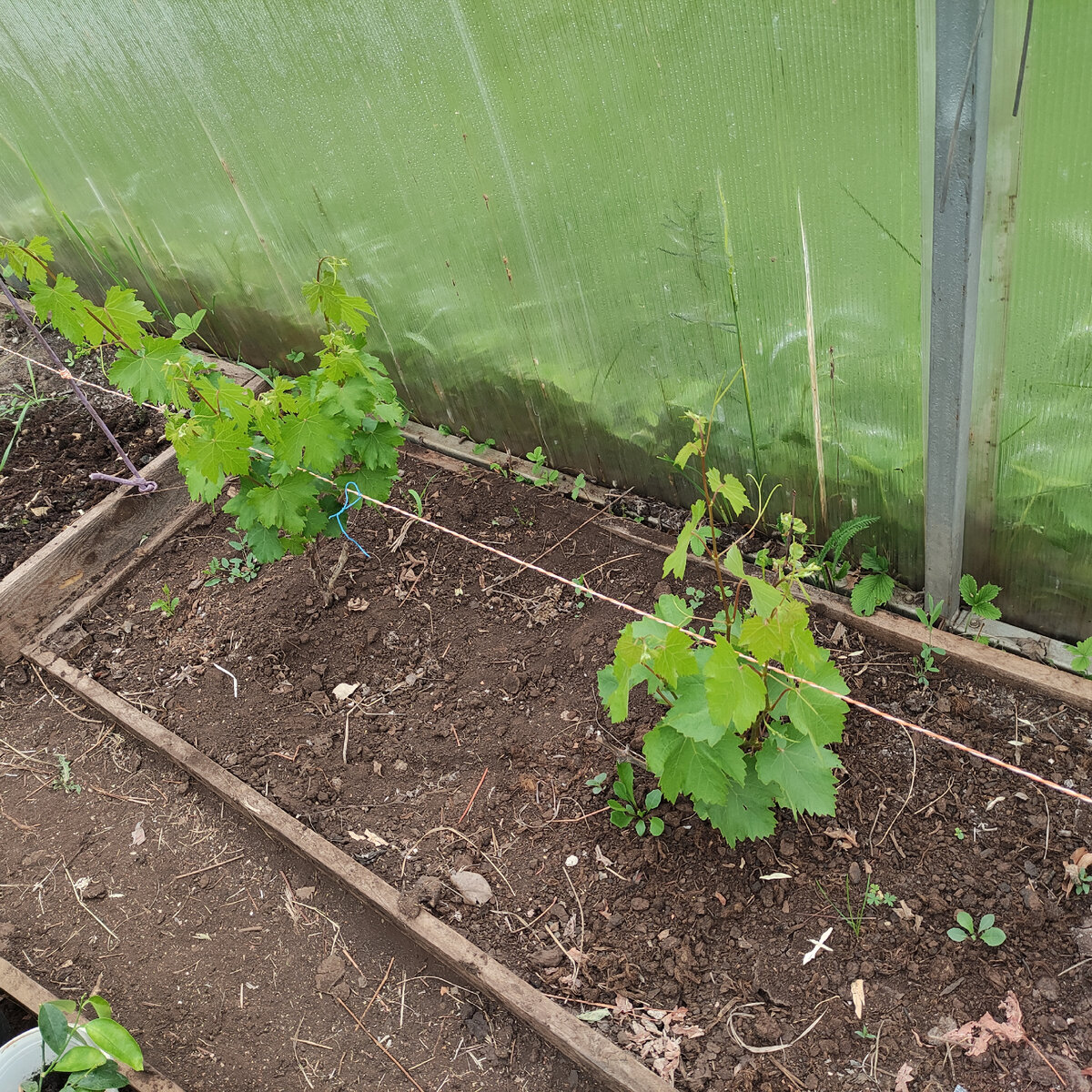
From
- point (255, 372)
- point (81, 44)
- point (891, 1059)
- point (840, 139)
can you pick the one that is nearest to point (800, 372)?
point (840, 139)

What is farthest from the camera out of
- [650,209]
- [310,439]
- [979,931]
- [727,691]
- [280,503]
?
[280,503]

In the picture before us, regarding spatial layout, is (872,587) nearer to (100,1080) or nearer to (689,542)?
(689,542)

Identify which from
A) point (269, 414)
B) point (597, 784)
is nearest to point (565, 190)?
point (269, 414)

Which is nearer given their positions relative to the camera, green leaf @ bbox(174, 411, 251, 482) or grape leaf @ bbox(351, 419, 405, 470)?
green leaf @ bbox(174, 411, 251, 482)

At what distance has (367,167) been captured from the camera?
2.73 meters

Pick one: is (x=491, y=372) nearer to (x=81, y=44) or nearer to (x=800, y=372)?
(x=800, y=372)

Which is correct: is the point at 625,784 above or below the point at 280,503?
below

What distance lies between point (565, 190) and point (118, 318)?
4.63 ft

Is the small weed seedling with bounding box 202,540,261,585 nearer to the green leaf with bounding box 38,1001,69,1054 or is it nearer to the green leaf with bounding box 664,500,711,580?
the green leaf with bounding box 38,1001,69,1054

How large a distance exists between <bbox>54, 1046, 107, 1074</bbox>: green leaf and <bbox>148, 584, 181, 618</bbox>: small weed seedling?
1.68 metres

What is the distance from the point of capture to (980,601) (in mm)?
2385

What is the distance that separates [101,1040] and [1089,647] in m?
2.56

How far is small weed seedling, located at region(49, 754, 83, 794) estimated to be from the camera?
280 cm

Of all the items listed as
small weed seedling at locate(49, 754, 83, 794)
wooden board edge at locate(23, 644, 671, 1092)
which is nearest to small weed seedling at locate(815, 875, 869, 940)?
wooden board edge at locate(23, 644, 671, 1092)
